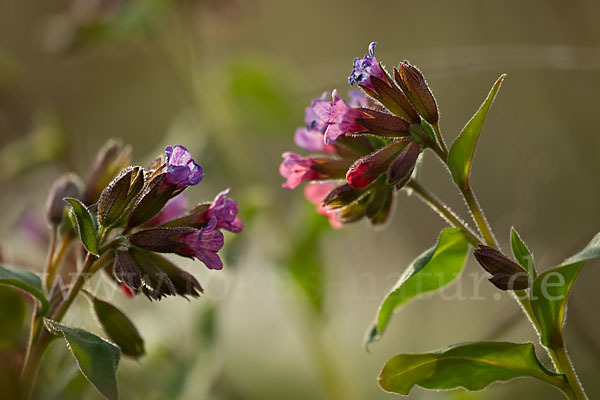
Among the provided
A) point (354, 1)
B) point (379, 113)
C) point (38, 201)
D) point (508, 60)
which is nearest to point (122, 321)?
point (379, 113)

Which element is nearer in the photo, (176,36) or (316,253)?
(316,253)

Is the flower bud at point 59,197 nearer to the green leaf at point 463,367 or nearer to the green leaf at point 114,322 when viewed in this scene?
the green leaf at point 114,322

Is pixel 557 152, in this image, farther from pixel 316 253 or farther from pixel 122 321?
pixel 122 321

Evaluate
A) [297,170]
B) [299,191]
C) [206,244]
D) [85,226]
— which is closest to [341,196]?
[297,170]

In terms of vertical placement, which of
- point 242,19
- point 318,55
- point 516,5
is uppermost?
point 318,55

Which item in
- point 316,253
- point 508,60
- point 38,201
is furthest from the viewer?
point 38,201

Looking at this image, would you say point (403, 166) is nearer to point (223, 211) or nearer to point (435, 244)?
point (435, 244)

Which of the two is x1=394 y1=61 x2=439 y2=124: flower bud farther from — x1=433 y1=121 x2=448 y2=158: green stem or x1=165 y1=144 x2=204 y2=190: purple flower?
x1=165 y1=144 x2=204 y2=190: purple flower
